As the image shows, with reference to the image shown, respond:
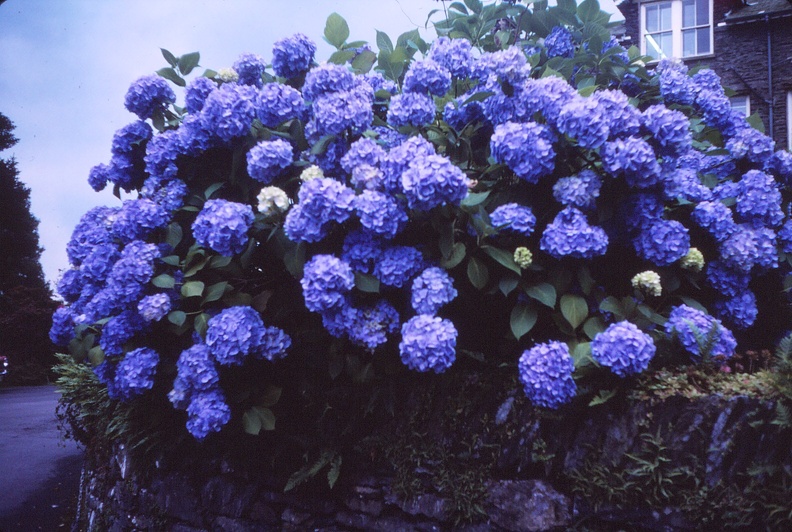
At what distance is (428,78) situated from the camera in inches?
108

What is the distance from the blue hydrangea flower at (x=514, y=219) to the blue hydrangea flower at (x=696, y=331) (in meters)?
0.68

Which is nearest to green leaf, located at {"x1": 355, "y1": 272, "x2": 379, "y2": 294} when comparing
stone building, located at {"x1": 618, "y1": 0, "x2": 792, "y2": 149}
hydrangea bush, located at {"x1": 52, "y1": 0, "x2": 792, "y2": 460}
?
hydrangea bush, located at {"x1": 52, "y1": 0, "x2": 792, "y2": 460}

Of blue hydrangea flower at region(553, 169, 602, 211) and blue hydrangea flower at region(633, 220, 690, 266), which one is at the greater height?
blue hydrangea flower at region(553, 169, 602, 211)

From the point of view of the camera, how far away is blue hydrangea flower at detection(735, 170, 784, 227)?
2.87 metres

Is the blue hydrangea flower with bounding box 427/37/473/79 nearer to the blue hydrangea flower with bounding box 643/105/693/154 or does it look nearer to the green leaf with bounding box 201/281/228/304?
the blue hydrangea flower with bounding box 643/105/693/154

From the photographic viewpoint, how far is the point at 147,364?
2799 millimetres

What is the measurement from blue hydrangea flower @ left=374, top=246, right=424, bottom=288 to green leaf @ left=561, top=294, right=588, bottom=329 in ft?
2.02

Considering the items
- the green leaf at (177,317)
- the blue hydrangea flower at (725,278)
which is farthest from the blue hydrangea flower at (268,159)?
the blue hydrangea flower at (725,278)

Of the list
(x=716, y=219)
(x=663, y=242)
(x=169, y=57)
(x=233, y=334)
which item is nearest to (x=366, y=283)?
(x=233, y=334)

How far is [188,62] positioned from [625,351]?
2.73 metres

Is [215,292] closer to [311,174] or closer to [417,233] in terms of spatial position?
[311,174]

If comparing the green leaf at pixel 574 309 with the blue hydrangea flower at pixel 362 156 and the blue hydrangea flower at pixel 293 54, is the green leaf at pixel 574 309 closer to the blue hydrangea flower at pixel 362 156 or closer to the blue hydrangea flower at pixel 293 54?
the blue hydrangea flower at pixel 362 156

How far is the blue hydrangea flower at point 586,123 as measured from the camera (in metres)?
2.31

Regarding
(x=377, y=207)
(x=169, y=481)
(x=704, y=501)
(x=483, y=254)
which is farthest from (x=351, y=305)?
(x=169, y=481)
